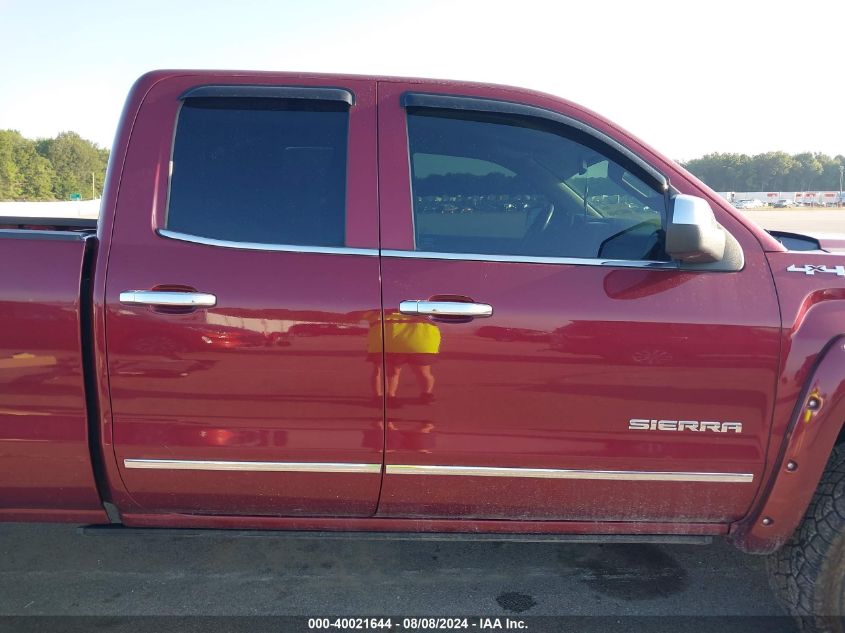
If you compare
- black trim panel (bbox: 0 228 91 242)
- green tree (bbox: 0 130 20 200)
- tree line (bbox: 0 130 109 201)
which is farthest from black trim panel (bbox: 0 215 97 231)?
green tree (bbox: 0 130 20 200)

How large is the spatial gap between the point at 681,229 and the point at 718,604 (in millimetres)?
1700

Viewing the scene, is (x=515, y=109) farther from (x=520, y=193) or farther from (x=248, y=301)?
(x=248, y=301)

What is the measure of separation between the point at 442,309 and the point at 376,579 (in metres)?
1.45

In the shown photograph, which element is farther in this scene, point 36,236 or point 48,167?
point 48,167

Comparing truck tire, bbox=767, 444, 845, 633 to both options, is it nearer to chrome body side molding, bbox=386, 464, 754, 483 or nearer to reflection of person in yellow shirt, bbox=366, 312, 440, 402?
chrome body side molding, bbox=386, 464, 754, 483

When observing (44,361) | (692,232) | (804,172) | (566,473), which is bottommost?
(566,473)

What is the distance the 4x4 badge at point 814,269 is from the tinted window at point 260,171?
5.15 feet

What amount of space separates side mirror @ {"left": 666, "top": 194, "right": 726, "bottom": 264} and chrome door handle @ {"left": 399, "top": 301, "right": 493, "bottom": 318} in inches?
25.5

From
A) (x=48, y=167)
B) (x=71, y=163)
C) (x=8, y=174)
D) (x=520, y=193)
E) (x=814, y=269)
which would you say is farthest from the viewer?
(x=71, y=163)

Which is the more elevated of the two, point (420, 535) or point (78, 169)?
point (78, 169)

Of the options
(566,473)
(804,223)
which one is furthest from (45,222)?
(804,223)

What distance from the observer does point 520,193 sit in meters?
2.32

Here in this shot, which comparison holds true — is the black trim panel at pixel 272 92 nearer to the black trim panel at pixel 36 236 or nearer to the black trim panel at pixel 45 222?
the black trim panel at pixel 36 236

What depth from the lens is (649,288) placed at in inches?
79.4
